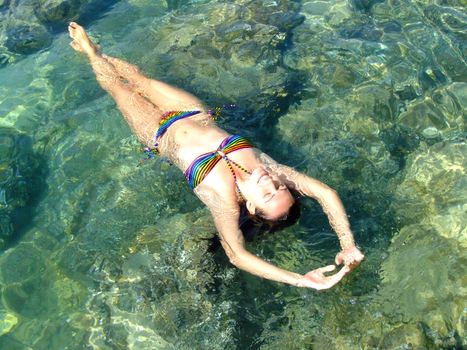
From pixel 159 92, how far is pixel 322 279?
3.48 m

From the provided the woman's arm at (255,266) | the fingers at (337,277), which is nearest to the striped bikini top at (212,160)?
the woman's arm at (255,266)

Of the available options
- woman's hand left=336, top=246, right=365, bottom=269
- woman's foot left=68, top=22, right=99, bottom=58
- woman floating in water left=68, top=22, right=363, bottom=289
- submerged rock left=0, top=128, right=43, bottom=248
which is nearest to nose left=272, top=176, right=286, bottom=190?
woman floating in water left=68, top=22, right=363, bottom=289

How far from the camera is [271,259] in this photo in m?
5.41

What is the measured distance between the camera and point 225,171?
5297 mm

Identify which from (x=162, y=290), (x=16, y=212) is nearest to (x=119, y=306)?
(x=162, y=290)

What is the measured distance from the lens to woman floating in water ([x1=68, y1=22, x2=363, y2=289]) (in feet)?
15.5

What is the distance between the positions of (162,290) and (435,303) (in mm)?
2740

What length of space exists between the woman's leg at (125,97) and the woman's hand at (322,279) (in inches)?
113

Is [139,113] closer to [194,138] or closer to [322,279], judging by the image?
[194,138]

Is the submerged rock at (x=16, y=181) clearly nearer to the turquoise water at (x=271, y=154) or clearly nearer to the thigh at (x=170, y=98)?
the turquoise water at (x=271, y=154)

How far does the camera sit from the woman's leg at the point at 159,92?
6.45 m

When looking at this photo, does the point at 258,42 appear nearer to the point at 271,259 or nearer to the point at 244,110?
the point at 244,110

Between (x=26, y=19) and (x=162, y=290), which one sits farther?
(x=26, y=19)

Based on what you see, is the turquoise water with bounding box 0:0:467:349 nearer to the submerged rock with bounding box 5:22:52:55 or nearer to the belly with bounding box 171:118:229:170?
the submerged rock with bounding box 5:22:52:55
